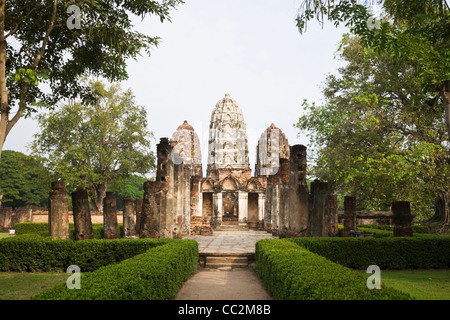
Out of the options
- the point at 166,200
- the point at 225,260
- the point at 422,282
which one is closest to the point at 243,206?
the point at 166,200

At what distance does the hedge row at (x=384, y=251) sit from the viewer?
12469 millimetres

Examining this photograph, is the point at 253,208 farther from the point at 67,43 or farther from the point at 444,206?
the point at 67,43

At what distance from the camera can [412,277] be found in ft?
35.8

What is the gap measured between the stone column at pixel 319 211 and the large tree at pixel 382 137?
14.6 feet

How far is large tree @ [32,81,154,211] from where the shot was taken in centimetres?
3294

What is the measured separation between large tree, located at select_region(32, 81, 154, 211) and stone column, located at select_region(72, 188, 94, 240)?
18.8m

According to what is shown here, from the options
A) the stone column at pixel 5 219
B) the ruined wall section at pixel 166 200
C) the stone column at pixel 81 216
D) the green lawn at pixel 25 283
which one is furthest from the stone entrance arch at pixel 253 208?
the green lawn at pixel 25 283

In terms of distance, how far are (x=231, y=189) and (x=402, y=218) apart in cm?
1610

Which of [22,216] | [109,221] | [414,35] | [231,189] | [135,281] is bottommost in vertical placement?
[22,216]

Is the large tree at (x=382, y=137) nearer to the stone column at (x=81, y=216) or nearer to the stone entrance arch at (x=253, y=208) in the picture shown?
the stone entrance arch at (x=253, y=208)

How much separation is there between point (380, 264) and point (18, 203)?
42689 millimetres

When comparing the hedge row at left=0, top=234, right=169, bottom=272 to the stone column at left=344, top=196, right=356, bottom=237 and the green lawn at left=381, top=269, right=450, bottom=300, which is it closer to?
the green lawn at left=381, top=269, right=450, bottom=300

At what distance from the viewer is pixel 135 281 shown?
573 cm
